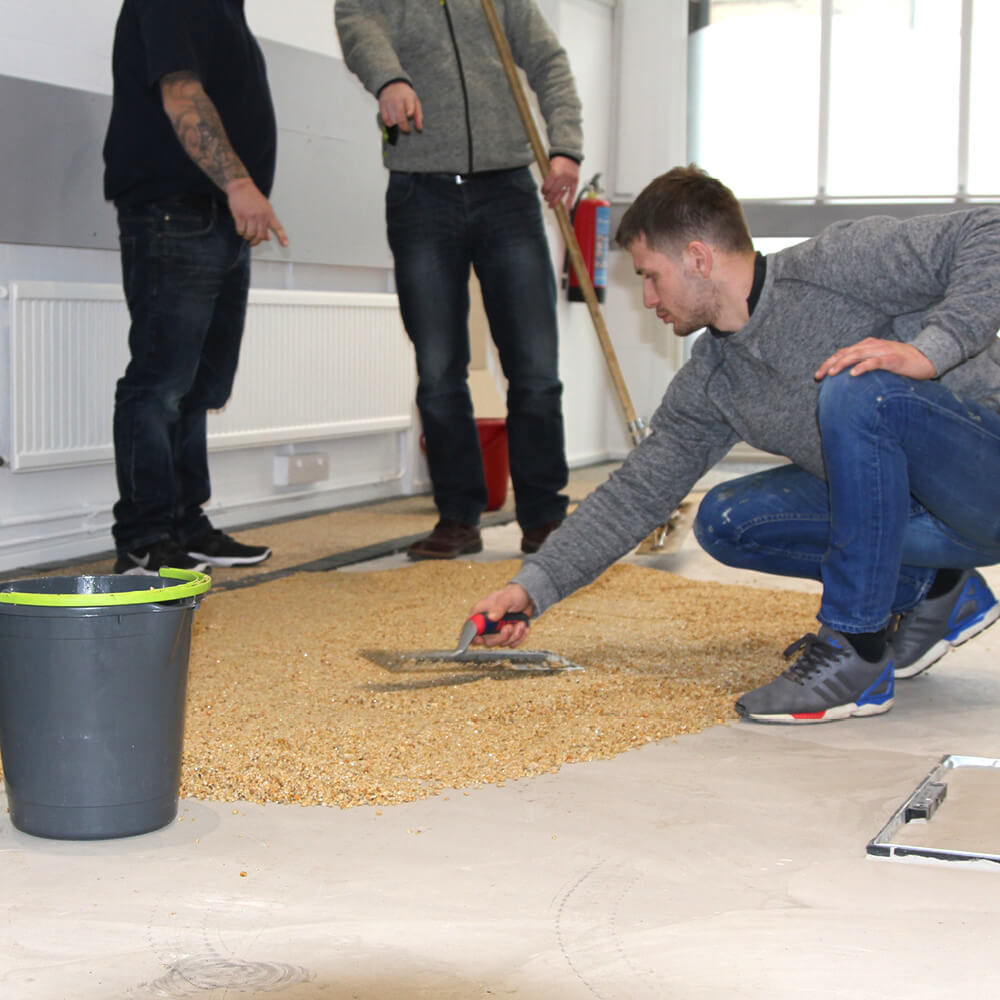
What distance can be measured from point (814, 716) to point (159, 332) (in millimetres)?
1662

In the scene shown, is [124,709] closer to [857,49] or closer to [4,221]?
[4,221]

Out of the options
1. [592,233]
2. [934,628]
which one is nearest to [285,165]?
[592,233]

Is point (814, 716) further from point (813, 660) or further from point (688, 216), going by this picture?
point (688, 216)

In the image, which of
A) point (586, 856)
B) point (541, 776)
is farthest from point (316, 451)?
point (586, 856)

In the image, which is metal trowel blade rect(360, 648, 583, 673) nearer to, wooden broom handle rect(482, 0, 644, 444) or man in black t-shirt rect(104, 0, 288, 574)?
man in black t-shirt rect(104, 0, 288, 574)

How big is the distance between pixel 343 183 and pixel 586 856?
3.07 meters

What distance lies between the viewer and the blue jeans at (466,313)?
3293 mm

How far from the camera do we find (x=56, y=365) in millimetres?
3168

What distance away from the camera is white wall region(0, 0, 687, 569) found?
3.14 m

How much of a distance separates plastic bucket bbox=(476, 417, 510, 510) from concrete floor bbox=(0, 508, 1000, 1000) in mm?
2551

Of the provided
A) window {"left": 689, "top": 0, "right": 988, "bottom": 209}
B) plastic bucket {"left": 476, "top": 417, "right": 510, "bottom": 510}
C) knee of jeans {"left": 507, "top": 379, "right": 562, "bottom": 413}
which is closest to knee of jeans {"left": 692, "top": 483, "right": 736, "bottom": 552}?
knee of jeans {"left": 507, "top": 379, "right": 562, "bottom": 413}

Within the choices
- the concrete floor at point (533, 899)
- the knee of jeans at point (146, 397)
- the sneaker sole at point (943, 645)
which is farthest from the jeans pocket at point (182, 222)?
the sneaker sole at point (943, 645)

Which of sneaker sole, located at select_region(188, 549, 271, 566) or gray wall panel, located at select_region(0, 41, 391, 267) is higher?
gray wall panel, located at select_region(0, 41, 391, 267)

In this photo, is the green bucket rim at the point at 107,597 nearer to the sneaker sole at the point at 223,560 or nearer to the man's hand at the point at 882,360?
the man's hand at the point at 882,360
